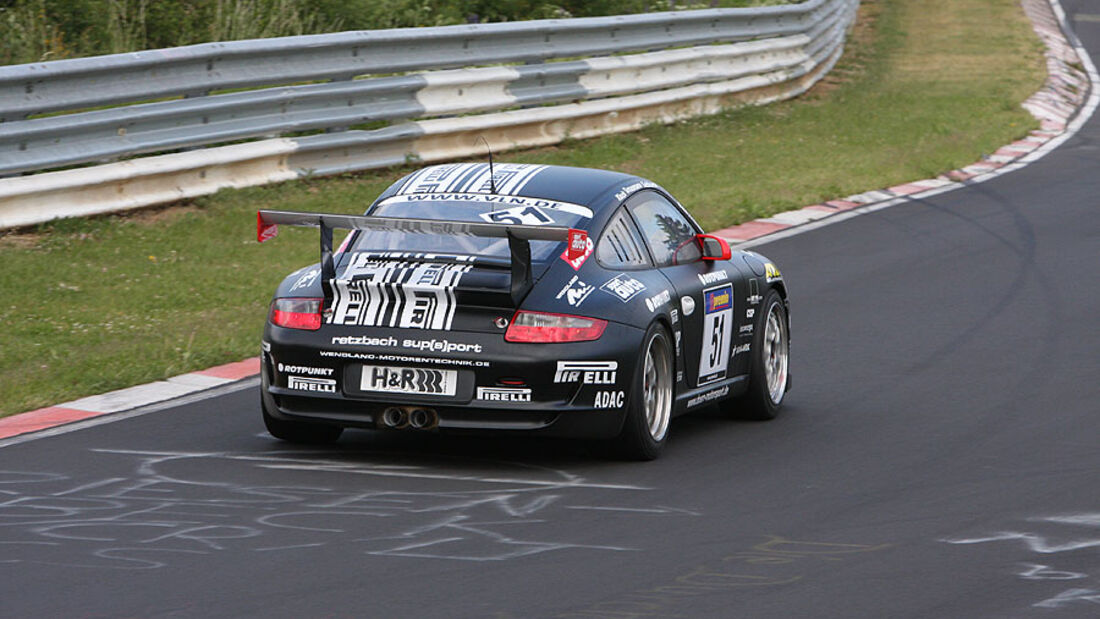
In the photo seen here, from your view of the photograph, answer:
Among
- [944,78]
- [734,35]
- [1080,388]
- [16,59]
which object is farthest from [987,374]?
[944,78]

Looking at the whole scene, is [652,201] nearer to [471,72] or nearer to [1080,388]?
[1080,388]

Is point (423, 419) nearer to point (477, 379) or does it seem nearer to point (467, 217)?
point (477, 379)

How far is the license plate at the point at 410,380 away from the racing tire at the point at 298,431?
0.51m

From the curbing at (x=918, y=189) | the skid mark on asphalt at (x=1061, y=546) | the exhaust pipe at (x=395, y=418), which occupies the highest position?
the exhaust pipe at (x=395, y=418)

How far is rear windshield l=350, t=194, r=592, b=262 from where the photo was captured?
26.2ft

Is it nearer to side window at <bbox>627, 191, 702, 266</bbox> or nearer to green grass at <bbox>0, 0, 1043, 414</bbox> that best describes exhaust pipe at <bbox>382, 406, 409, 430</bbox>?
side window at <bbox>627, 191, 702, 266</bbox>

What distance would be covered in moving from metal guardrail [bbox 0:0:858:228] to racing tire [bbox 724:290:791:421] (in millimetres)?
5805

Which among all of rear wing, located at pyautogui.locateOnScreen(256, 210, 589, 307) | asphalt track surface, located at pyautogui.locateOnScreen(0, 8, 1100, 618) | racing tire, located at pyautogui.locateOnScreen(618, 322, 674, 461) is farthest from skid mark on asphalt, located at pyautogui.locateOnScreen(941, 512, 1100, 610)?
rear wing, located at pyautogui.locateOnScreen(256, 210, 589, 307)

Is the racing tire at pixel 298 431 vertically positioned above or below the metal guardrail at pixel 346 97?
below

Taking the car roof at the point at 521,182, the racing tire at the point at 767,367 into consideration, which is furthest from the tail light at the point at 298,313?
the racing tire at the point at 767,367

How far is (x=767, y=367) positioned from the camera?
9.46 metres

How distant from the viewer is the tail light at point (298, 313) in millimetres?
7736

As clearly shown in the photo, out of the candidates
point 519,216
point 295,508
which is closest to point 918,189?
point 519,216

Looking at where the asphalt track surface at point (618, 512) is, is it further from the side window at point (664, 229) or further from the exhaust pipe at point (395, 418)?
the side window at point (664, 229)
